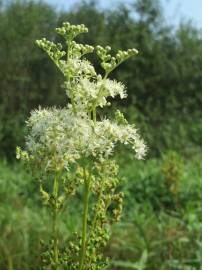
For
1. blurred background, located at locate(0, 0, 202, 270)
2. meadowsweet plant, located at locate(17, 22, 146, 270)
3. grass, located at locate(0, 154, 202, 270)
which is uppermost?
blurred background, located at locate(0, 0, 202, 270)

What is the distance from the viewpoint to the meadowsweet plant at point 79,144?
65.1 inches

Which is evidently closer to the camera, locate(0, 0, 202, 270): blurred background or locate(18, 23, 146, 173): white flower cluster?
locate(18, 23, 146, 173): white flower cluster

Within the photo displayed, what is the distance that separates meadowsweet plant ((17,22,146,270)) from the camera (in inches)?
65.1

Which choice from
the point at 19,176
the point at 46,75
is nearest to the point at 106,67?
the point at 19,176

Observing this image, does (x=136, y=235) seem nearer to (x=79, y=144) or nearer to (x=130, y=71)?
(x=79, y=144)

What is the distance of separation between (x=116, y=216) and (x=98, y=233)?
0.33 ft

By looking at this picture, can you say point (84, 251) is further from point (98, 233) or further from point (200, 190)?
point (200, 190)

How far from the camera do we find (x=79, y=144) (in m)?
1.65

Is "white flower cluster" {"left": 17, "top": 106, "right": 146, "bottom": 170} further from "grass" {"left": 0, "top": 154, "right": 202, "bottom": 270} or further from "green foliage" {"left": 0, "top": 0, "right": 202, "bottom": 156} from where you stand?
"green foliage" {"left": 0, "top": 0, "right": 202, "bottom": 156}

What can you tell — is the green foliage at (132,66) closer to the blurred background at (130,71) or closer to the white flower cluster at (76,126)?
the blurred background at (130,71)

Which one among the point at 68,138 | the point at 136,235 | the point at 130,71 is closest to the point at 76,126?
the point at 68,138

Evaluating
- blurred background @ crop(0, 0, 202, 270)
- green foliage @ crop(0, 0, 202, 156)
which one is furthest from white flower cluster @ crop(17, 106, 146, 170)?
green foliage @ crop(0, 0, 202, 156)

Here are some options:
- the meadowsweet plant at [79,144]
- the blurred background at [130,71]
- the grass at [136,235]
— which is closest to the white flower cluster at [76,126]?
the meadowsweet plant at [79,144]

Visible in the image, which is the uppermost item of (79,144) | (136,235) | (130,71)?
(130,71)
